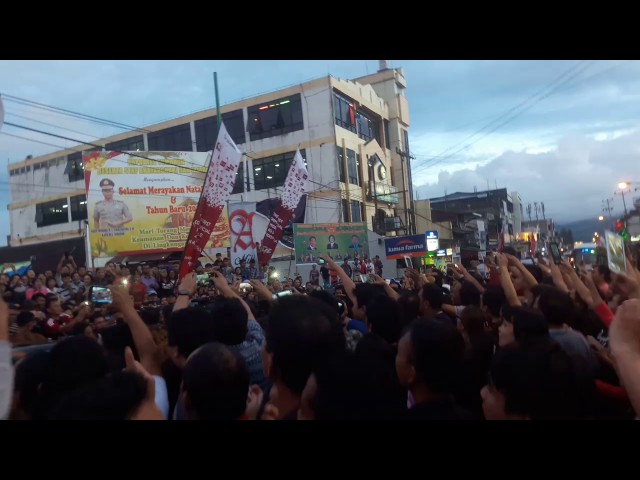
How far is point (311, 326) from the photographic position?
240 centimetres

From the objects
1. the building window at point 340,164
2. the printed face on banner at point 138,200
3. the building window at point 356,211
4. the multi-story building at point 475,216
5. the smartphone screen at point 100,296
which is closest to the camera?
the smartphone screen at point 100,296

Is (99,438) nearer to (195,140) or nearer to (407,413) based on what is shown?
(407,413)

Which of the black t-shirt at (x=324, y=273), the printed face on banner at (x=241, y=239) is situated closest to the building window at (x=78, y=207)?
the printed face on banner at (x=241, y=239)

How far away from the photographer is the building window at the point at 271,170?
2828 centimetres

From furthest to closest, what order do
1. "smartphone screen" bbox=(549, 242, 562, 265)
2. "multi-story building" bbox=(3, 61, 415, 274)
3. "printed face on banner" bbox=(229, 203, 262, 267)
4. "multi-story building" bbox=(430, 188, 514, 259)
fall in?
"multi-story building" bbox=(430, 188, 514, 259)
"multi-story building" bbox=(3, 61, 415, 274)
"printed face on banner" bbox=(229, 203, 262, 267)
"smartphone screen" bbox=(549, 242, 562, 265)

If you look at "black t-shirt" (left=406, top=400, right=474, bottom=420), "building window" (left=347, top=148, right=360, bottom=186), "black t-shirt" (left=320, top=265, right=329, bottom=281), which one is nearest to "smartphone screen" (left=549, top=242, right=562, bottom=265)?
"black t-shirt" (left=406, top=400, right=474, bottom=420)

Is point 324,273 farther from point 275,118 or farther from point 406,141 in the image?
point 406,141

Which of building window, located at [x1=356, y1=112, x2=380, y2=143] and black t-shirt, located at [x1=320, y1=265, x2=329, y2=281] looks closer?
black t-shirt, located at [x1=320, y1=265, x2=329, y2=281]

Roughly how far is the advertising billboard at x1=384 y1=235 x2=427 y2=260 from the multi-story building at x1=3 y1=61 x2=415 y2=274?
5025 mm

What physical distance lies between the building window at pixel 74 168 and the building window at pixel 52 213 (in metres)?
1.71

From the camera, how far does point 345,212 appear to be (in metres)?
28.8

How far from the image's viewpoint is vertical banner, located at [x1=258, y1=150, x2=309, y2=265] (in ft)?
34.7

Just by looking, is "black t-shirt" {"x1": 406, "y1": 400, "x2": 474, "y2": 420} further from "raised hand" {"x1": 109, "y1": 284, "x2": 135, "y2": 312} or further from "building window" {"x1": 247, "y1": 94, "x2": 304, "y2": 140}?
"building window" {"x1": 247, "y1": 94, "x2": 304, "y2": 140}

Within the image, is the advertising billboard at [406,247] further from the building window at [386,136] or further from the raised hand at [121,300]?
the raised hand at [121,300]
